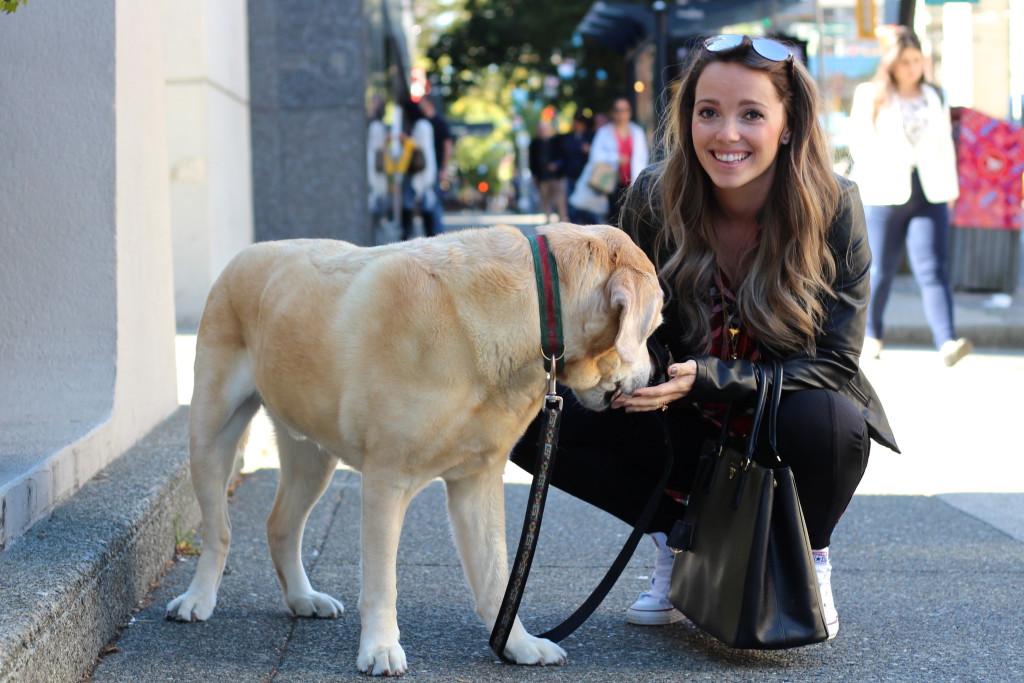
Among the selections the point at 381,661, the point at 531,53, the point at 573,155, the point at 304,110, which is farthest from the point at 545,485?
the point at 531,53

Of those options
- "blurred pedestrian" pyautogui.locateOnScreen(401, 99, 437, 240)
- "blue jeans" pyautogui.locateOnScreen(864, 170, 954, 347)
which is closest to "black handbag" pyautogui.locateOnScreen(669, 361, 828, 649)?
"blue jeans" pyautogui.locateOnScreen(864, 170, 954, 347)

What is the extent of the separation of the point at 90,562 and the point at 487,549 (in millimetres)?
1032

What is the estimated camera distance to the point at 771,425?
331cm

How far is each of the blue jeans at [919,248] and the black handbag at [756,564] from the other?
560cm

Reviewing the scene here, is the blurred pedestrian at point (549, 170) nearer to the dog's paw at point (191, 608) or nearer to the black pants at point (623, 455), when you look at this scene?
the black pants at point (623, 455)

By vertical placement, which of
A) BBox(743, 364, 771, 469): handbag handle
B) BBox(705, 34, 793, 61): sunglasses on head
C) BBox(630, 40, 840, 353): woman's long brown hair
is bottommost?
BBox(743, 364, 771, 469): handbag handle

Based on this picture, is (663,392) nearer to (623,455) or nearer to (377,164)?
(623,455)

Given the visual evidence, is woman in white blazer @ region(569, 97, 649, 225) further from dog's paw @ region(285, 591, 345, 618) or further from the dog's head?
the dog's head

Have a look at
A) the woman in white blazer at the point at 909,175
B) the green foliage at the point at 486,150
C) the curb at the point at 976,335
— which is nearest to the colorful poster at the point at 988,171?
the curb at the point at 976,335

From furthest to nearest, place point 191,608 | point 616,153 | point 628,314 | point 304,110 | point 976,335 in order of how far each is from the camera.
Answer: point 616,153, point 304,110, point 976,335, point 191,608, point 628,314

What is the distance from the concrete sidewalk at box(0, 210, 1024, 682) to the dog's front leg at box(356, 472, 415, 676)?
0.09 m

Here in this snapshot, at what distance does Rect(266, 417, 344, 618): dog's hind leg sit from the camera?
3641 mm

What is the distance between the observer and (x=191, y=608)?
354cm

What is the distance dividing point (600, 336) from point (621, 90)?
24.8m
